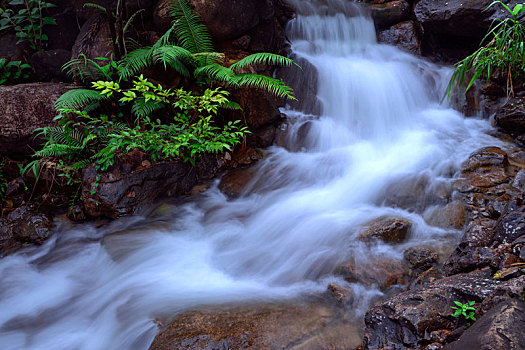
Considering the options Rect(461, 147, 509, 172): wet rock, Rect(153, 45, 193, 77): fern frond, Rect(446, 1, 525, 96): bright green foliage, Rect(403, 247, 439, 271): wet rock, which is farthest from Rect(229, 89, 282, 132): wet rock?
Rect(403, 247, 439, 271): wet rock

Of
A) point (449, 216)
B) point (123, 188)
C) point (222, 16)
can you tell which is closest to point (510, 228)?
point (449, 216)

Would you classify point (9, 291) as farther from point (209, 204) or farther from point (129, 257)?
point (209, 204)

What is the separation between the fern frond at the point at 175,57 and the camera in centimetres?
405

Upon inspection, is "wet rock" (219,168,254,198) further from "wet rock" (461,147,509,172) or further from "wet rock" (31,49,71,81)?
"wet rock" (31,49,71,81)

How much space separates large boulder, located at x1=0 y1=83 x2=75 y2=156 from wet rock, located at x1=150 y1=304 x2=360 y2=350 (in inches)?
138

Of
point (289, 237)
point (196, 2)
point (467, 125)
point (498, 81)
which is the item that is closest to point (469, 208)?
point (289, 237)

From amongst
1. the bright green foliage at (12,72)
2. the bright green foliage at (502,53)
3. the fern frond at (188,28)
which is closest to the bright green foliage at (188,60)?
the fern frond at (188,28)

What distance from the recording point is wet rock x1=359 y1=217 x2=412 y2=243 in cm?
316

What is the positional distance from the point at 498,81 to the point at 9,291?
25.3ft

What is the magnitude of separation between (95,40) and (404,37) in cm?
675

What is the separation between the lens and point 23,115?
428 cm

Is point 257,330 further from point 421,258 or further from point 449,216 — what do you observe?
point 449,216

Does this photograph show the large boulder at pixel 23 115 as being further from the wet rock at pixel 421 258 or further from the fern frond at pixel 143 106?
the wet rock at pixel 421 258

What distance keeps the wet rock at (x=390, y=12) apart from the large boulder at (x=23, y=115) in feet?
23.7
